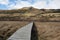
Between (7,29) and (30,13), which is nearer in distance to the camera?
(7,29)

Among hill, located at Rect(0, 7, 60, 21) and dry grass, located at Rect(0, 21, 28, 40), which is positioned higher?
hill, located at Rect(0, 7, 60, 21)

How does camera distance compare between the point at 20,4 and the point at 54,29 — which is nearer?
the point at 54,29

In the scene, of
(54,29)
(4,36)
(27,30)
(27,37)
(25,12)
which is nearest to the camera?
(27,37)

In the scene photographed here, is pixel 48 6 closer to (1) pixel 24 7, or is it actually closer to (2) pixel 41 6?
(2) pixel 41 6

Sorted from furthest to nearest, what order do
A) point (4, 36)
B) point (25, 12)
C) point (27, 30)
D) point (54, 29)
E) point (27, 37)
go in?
1. point (25, 12)
2. point (54, 29)
3. point (4, 36)
4. point (27, 30)
5. point (27, 37)

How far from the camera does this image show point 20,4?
Result: 16.6 feet

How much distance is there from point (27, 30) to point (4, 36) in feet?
2.13

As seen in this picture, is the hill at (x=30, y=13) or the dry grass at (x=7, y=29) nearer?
the dry grass at (x=7, y=29)

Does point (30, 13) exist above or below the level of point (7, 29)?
above

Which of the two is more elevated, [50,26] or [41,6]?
[41,6]

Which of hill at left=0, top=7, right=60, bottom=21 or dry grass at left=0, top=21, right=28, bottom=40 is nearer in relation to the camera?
dry grass at left=0, top=21, right=28, bottom=40

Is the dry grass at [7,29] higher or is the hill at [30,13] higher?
the hill at [30,13]

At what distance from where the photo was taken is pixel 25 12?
15.9 ft

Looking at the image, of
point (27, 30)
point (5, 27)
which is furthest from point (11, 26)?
point (27, 30)
